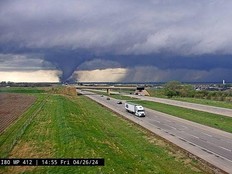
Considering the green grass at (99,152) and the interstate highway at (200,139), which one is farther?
the interstate highway at (200,139)

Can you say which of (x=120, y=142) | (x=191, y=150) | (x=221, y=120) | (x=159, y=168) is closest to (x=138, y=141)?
(x=120, y=142)

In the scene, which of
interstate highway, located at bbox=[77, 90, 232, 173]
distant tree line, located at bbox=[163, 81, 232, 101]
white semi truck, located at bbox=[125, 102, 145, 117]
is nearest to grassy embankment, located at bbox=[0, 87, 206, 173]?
interstate highway, located at bbox=[77, 90, 232, 173]

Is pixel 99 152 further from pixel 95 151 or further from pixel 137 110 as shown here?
pixel 137 110

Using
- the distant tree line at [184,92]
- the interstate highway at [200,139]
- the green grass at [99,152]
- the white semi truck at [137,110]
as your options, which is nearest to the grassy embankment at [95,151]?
the green grass at [99,152]

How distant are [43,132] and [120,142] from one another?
9.78 meters

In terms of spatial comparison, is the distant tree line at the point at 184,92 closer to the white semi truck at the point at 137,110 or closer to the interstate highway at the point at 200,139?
the white semi truck at the point at 137,110

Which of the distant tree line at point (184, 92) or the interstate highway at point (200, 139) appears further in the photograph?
the distant tree line at point (184, 92)

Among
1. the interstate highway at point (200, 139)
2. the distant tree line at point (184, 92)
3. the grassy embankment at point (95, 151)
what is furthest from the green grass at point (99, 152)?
the distant tree line at point (184, 92)

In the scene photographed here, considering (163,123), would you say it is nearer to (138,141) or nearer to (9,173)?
(138,141)

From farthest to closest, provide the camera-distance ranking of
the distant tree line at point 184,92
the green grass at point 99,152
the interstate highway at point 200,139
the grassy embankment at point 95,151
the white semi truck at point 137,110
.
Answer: the distant tree line at point 184,92 < the white semi truck at point 137,110 < the interstate highway at point 200,139 < the grassy embankment at point 95,151 < the green grass at point 99,152

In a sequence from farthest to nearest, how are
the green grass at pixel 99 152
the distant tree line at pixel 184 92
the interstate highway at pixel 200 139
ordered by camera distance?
the distant tree line at pixel 184 92
the interstate highway at pixel 200 139
the green grass at pixel 99 152

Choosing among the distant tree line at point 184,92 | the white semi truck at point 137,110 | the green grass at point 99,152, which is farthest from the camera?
the distant tree line at point 184,92

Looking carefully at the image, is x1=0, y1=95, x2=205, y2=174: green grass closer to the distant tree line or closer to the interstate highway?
the interstate highway

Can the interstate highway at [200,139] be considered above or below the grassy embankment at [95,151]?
below
